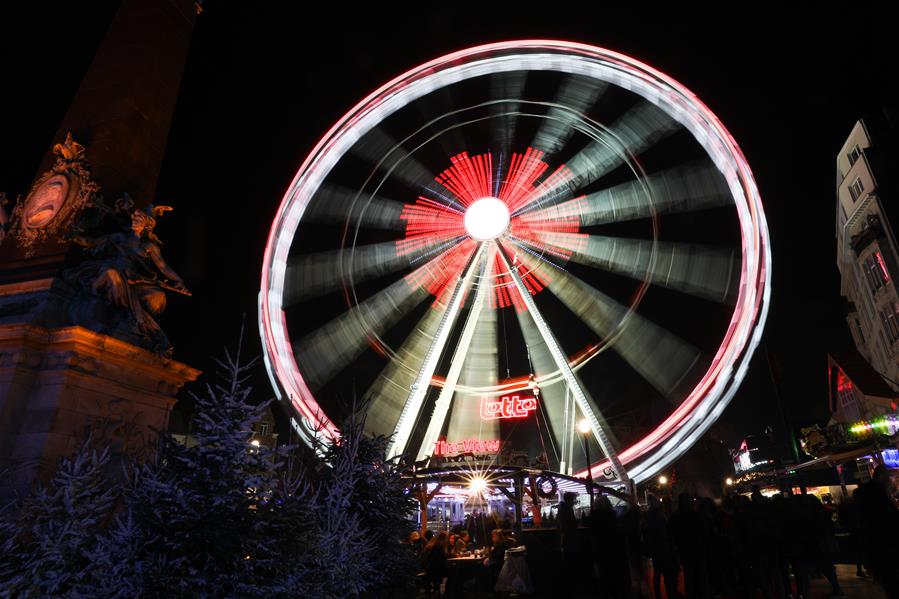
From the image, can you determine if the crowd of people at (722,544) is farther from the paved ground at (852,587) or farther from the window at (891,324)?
the window at (891,324)

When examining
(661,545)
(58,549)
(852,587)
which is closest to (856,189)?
(852,587)

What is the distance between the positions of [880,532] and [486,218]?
607 inches

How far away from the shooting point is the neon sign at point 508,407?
85.4 ft

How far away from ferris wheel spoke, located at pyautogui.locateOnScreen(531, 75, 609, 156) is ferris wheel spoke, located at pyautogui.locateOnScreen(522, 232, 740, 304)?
314 centimetres

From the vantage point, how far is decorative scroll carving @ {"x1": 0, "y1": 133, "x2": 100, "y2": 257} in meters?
8.77

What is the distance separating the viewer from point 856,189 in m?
28.0

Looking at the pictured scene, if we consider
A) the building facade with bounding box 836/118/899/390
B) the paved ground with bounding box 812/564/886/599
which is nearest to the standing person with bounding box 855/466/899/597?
the paved ground with bounding box 812/564/886/599

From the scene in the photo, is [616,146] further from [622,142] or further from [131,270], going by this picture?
[131,270]

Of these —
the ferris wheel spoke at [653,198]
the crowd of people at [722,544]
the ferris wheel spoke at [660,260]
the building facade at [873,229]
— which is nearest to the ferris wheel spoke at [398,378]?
the ferris wheel spoke at [660,260]

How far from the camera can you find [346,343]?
18.8 meters

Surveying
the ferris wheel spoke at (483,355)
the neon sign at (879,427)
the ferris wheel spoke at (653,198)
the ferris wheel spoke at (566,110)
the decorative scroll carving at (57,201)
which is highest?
the ferris wheel spoke at (566,110)

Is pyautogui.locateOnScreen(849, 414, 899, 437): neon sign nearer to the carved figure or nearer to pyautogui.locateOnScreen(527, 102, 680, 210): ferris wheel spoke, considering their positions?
pyautogui.locateOnScreen(527, 102, 680, 210): ferris wheel spoke

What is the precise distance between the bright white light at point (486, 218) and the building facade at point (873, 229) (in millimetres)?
16973

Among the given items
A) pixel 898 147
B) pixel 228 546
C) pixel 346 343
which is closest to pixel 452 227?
pixel 346 343
